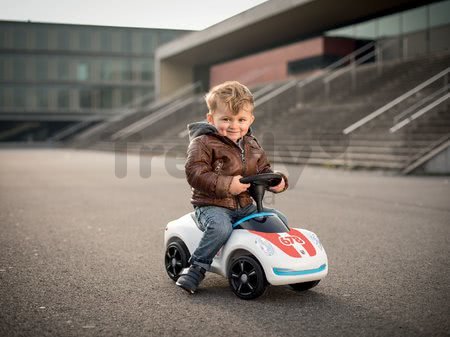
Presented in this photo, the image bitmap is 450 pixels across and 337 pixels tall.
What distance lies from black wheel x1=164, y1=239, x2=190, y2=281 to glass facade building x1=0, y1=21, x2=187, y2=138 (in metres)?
56.7

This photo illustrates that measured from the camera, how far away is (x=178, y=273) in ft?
13.7

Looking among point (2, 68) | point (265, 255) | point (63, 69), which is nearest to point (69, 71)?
point (63, 69)

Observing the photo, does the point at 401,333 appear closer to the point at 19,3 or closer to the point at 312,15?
the point at 19,3

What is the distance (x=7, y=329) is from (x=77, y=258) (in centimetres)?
190

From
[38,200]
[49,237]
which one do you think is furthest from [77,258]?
[38,200]

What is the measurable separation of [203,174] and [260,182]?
0.39 m

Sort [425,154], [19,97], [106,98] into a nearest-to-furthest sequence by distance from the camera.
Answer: [425,154] → [19,97] → [106,98]

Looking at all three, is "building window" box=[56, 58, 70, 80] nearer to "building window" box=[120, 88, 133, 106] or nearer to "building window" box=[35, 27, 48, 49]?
"building window" box=[35, 27, 48, 49]

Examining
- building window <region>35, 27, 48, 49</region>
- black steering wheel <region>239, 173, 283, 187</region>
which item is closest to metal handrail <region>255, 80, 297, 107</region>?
black steering wheel <region>239, 173, 283, 187</region>

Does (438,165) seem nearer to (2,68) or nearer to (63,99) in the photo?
(63,99)

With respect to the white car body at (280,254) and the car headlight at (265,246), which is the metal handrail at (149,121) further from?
the car headlight at (265,246)

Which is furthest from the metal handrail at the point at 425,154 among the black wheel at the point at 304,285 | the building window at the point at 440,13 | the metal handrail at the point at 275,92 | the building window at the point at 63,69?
the building window at the point at 63,69

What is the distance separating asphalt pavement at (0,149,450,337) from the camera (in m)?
3.21

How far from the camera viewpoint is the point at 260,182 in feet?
12.2
